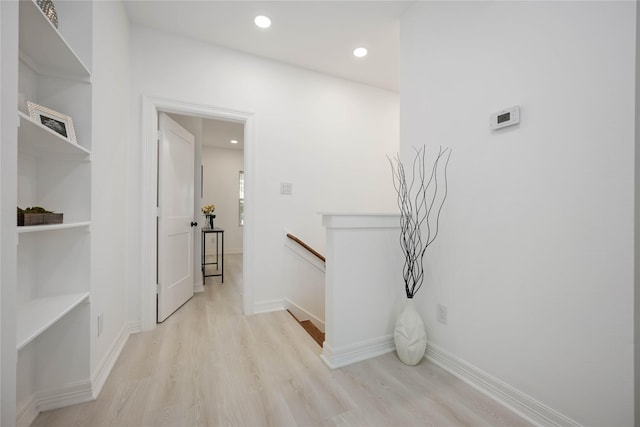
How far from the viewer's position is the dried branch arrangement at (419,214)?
1813 millimetres

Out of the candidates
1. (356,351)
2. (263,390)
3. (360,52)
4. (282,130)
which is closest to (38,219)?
(263,390)

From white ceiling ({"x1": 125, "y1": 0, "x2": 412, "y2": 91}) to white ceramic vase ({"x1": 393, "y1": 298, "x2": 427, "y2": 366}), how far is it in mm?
2244

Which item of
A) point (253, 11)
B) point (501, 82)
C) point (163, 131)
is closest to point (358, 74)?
point (253, 11)

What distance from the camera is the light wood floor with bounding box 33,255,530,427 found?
129 centimetres

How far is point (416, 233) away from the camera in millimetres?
1943

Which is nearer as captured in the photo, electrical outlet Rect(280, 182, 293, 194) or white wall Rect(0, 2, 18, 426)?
white wall Rect(0, 2, 18, 426)

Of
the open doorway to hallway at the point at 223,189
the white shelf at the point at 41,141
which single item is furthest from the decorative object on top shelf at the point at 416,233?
the open doorway to hallway at the point at 223,189

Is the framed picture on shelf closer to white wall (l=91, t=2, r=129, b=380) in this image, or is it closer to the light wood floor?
white wall (l=91, t=2, r=129, b=380)

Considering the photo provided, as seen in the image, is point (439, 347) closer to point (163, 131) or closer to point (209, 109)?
point (209, 109)

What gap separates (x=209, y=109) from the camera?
8.05 feet

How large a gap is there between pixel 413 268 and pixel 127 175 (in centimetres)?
237

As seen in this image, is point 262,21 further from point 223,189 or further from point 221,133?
point 223,189

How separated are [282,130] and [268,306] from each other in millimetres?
1799

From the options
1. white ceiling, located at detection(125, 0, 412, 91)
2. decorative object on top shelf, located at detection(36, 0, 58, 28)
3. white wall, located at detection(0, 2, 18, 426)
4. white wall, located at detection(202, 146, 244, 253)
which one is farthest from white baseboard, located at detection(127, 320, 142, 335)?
white wall, located at detection(202, 146, 244, 253)
